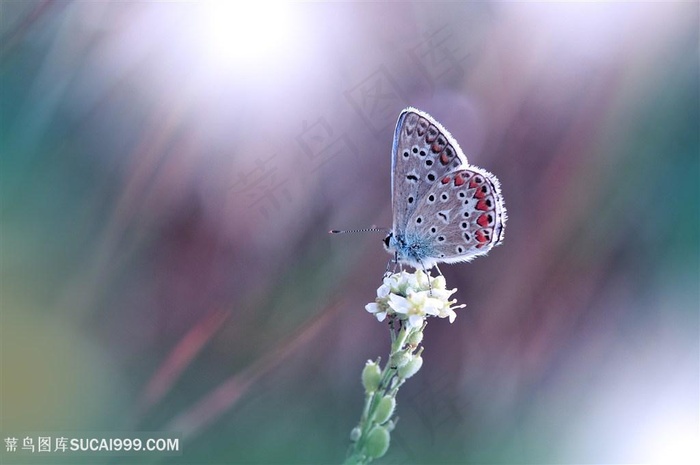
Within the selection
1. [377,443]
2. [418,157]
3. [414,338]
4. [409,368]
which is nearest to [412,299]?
[414,338]

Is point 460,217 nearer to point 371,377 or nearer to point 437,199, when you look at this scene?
point 437,199

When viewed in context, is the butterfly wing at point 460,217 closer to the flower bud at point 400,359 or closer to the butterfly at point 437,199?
the butterfly at point 437,199

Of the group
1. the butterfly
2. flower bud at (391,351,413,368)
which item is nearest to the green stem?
flower bud at (391,351,413,368)

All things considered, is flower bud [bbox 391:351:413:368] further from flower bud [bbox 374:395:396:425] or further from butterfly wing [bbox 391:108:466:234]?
butterfly wing [bbox 391:108:466:234]

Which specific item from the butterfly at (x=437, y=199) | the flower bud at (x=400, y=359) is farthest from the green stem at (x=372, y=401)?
the butterfly at (x=437, y=199)

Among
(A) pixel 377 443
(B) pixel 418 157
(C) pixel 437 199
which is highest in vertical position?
(B) pixel 418 157
